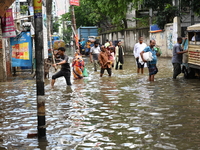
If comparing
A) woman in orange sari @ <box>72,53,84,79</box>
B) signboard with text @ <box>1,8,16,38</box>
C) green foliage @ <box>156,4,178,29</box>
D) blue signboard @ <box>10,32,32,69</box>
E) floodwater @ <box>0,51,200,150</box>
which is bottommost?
floodwater @ <box>0,51,200,150</box>

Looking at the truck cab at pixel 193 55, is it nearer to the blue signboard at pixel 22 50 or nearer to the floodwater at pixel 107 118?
the floodwater at pixel 107 118

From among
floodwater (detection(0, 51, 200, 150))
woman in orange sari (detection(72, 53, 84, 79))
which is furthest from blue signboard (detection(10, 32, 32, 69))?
floodwater (detection(0, 51, 200, 150))

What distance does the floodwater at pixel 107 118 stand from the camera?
5.98 metres

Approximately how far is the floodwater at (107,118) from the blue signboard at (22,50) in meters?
4.93

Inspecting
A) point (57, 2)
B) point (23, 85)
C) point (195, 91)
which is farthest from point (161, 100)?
point (57, 2)

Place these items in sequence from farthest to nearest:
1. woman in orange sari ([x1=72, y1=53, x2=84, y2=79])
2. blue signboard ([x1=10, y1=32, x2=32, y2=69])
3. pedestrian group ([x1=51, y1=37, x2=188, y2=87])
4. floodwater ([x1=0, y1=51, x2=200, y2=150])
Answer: blue signboard ([x1=10, y1=32, x2=32, y2=69]), woman in orange sari ([x1=72, y1=53, x2=84, y2=79]), pedestrian group ([x1=51, y1=37, x2=188, y2=87]), floodwater ([x1=0, y1=51, x2=200, y2=150])

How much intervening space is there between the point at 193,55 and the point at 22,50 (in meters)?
7.89

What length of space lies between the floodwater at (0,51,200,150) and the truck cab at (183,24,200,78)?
139 centimetres

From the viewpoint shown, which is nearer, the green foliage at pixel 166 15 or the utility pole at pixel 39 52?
the utility pole at pixel 39 52

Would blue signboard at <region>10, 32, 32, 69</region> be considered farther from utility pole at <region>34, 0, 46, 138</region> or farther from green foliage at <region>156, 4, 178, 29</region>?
green foliage at <region>156, 4, 178, 29</region>

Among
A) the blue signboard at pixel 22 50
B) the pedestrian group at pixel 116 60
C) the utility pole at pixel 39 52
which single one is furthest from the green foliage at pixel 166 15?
the utility pole at pixel 39 52

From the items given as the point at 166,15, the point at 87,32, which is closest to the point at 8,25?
the point at 166,15

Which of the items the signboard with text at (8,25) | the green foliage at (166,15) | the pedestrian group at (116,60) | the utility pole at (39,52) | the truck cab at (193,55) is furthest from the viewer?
the green foliage at (166,15)

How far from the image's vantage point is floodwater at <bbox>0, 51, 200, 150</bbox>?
5977 millimetres
